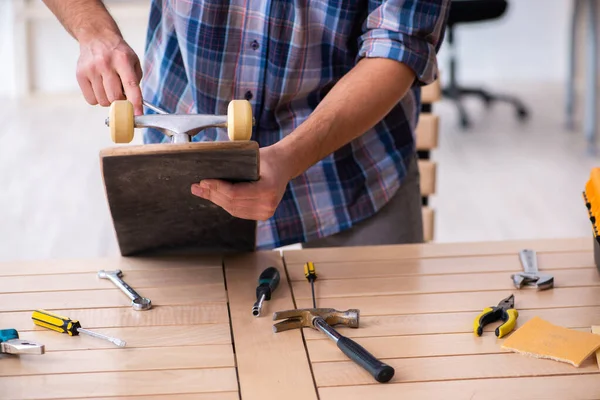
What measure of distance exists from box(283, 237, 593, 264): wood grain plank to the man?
0.31ft

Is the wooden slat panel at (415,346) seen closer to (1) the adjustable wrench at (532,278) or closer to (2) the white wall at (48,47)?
(1) the adjustable wrench at (532,278)

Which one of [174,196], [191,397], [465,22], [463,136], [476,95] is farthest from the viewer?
[476,95]

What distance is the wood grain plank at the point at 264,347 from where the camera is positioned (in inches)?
34.0

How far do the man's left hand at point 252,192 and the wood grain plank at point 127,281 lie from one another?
0.45ft

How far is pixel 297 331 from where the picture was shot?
3.26 ft

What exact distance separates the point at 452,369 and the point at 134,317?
0.40 m

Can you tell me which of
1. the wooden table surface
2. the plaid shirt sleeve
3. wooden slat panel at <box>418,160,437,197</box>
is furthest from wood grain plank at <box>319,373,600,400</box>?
wooden slat panel at <box>418,160,437,197</box>

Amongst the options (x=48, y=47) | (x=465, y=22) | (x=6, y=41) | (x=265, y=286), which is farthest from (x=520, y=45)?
(x=265, y=286)

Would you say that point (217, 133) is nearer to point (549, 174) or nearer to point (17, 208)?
point (17, 208)

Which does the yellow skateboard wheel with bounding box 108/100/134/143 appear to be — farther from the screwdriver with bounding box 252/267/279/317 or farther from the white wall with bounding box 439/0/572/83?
the white wall with bounding box 439/0/572/83

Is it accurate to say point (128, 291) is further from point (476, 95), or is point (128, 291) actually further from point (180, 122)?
point (476, 95)

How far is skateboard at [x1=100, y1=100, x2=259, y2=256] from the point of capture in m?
0.92

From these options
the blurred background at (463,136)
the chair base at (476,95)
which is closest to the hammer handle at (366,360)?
the blurred background at (463,136)

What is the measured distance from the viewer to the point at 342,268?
3.90 ft
